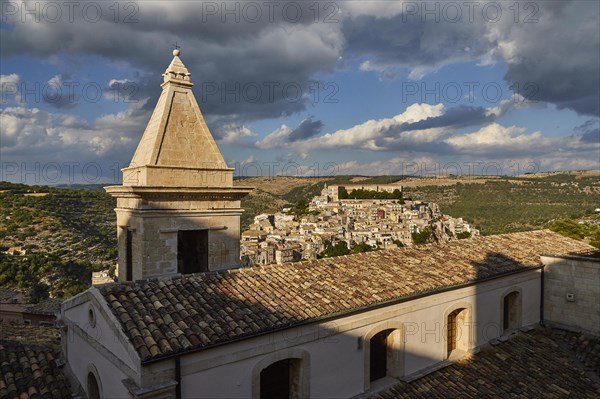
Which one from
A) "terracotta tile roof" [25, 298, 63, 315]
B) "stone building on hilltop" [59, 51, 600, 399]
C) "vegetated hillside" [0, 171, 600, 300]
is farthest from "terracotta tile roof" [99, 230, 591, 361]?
"terracotta tile roof" [25, 298, 63, 315]

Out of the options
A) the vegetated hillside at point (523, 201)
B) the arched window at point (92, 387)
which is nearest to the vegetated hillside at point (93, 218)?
the vegetated hillside at point (523, 201)

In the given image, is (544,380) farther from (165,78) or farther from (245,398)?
(165,78)

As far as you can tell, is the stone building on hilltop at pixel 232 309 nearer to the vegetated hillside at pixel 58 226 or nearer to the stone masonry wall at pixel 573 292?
the stone masonry wall at pixel 573 292

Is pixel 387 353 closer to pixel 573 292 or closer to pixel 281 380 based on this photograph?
pixel 281 380

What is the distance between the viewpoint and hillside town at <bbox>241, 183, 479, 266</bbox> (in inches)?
2404

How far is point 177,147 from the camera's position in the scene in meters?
8.33

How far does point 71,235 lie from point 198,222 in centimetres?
4354

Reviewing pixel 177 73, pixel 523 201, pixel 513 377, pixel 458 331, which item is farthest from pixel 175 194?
pixel 523 201

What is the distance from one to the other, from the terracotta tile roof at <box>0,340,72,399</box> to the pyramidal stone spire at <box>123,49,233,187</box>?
4.32m

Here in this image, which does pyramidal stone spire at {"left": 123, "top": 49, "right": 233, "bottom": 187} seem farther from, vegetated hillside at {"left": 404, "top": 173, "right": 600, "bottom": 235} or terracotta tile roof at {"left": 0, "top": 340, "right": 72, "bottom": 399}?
vegetated hillside at {"left": 404, "top": 173, "right": 600, "bottom": 235}

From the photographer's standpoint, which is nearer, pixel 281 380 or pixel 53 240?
pixel 281 380

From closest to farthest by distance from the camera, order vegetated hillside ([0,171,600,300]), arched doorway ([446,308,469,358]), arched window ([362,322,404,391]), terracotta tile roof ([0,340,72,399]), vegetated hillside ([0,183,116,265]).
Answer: terracotta tile roof ([0,340,72,399]) → arched window ([362,322,404,391]) → arched doorway ([446,308,469,358]) → vegetated hillside ([0,171,600,300]) → vegetated hillside ([0,183,116,265])

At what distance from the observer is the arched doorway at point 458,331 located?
403 inches

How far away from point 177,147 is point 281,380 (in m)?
5.28
